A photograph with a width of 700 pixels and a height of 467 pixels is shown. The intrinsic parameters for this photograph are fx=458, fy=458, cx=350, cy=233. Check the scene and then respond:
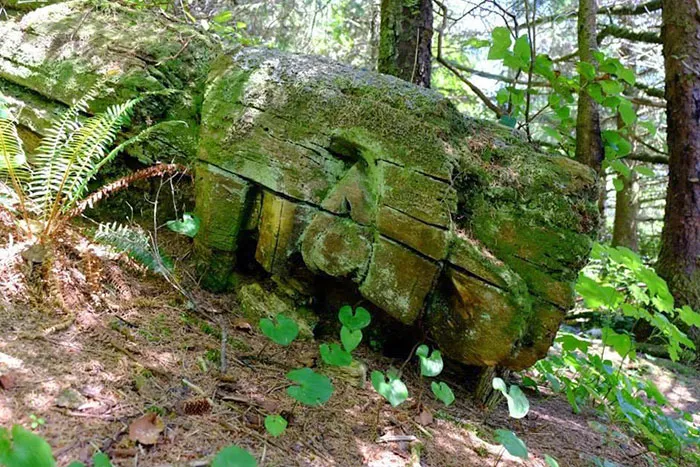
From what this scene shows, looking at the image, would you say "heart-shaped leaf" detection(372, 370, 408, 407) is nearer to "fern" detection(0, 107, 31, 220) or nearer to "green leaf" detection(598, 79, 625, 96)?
"fern" detection(0, 107, 31, 220)

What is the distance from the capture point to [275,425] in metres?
1.93

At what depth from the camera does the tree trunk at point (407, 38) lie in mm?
4449

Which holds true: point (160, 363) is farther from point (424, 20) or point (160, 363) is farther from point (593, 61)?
point (593, 61)

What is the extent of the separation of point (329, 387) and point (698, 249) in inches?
227

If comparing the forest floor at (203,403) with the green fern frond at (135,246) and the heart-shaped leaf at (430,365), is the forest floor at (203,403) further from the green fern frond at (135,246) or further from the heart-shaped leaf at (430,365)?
the heart-shaped leaf at (430,365)

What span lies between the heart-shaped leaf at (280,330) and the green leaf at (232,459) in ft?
2.30

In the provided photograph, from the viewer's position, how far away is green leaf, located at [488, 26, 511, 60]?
11.6ft

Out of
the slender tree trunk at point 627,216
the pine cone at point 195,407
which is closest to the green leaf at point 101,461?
the pine cone at point 195,407

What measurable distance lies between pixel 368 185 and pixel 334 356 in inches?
47.0

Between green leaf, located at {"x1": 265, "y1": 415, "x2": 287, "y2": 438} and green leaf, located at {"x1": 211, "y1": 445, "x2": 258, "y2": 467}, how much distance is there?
32 cm

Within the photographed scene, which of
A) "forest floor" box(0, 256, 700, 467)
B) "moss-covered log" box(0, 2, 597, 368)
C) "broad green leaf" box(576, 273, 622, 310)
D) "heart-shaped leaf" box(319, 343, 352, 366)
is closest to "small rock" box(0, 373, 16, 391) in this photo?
"forest floor" box(0, 256, 700, 467)

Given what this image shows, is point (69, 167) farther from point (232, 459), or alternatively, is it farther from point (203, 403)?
point (232, 459)

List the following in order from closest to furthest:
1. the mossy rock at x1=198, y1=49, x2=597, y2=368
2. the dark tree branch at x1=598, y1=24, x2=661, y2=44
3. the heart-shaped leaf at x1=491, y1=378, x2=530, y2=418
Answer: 1. the heart-shaped leaf at x1=491, y1=378, x2=530, y2=418
2. the mossy rock at x1=198, y1=49, x2=597, y2=368
3. the dark tree branch at x1=598, y1=24, x2=661, y2=44

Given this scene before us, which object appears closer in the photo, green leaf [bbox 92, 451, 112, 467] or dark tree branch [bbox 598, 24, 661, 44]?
green leaf [bbox 92, 451, 112, 467]
